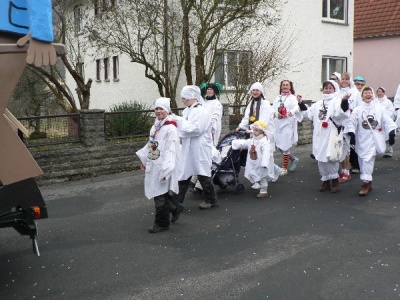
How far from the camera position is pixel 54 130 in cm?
1065

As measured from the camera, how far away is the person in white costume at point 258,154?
889 centimetres

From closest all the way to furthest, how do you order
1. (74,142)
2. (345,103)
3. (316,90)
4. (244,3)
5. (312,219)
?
(312,219) < (345,103) < (74,142) < (244,3) < (316,90)

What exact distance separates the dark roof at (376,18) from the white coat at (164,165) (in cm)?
2266

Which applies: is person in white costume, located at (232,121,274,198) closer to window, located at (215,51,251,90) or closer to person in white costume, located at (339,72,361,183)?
person in white costume, located at (339,72,361,183)

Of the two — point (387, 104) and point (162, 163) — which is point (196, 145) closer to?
point (162, 163)

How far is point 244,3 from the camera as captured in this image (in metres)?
13.4

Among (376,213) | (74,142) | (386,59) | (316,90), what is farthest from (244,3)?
(386,59)

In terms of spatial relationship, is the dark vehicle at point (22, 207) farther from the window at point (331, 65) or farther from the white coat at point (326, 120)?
the window at point (331, 65)

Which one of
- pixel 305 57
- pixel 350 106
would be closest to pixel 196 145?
pixel 350 106

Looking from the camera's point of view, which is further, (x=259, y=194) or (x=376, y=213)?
(x=259, y=194)

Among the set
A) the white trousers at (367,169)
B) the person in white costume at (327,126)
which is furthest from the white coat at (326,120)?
the white trousers at (367,169)

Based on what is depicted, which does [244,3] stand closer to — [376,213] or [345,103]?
[345,103]

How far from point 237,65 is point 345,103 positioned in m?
7.45

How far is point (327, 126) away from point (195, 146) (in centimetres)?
234
